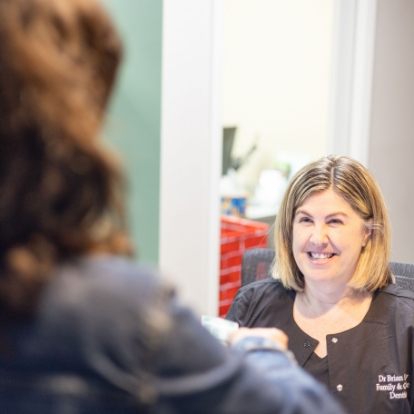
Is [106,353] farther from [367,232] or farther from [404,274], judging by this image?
[404,274]

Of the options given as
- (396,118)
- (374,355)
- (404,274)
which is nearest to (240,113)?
(396,118)

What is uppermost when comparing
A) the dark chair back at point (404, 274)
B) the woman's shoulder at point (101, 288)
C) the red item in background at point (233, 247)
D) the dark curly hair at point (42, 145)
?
the dark curly hair at point (42, 145)

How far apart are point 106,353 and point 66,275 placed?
78mm

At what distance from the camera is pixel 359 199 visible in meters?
1.63

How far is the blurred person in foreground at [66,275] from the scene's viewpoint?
0.59 metres

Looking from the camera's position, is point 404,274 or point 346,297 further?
point 404,274

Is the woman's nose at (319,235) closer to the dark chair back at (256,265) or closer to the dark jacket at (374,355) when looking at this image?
the dark jacket at (374,355)

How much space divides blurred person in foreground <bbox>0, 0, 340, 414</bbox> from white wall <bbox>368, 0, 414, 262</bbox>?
2.38m

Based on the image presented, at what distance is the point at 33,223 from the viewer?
A: 596 mm

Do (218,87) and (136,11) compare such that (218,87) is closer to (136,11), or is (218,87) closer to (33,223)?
(136,11)

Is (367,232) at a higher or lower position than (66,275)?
lower

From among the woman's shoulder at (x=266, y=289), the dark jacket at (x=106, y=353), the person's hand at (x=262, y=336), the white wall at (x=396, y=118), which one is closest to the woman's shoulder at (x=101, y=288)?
the dark jacket at (x=106, y=353)

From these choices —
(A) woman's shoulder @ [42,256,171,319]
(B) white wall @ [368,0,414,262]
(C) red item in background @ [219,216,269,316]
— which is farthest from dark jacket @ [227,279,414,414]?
(B) white wall @ [368,0,414,262]

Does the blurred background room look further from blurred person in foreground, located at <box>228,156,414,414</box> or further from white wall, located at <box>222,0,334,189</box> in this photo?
blurred person in foreground, located at <box>228,156,414,414</box>
